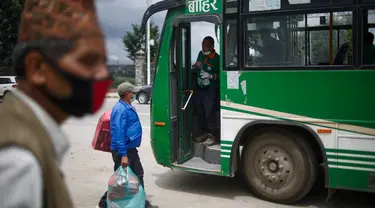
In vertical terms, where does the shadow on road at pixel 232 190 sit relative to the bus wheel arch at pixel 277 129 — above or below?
below

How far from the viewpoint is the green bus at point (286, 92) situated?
5.12 meters

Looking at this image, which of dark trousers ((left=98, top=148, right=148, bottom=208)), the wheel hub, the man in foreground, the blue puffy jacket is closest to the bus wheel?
the wheel hub

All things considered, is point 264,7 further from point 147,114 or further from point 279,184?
point 147,114

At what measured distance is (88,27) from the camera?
3.92ft

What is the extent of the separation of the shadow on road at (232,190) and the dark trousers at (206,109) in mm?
854

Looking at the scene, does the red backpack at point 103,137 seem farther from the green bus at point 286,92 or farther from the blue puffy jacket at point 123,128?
the green bus at point 286,92

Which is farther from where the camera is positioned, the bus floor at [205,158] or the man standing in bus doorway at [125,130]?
the bus floor at [205,158]

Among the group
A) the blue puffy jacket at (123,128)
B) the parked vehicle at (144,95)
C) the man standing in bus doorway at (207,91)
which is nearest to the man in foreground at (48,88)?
the blue puffy jacket at (123,128)

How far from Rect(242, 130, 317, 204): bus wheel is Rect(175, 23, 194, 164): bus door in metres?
1.12

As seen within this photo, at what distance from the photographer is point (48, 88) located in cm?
120

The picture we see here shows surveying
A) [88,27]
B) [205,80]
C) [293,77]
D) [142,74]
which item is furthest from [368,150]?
[142,74]

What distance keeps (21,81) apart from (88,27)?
27 centimetres

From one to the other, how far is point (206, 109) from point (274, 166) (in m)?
1.66

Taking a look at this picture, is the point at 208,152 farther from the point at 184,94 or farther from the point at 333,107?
the point at 333,107
